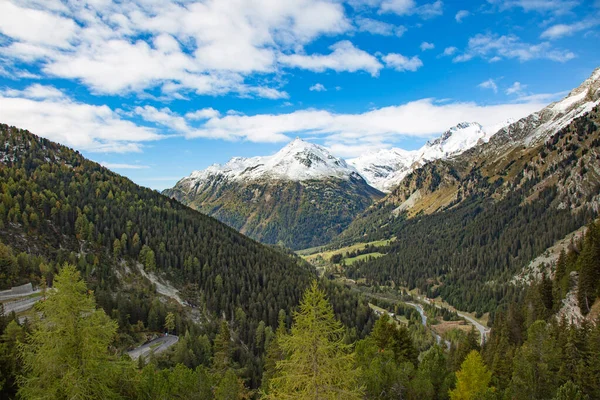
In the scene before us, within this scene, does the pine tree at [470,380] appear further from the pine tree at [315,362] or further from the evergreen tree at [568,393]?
the pine tree at [315,362]

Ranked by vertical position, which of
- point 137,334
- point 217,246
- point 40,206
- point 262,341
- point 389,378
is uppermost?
point 40,206

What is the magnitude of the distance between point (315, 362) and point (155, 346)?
90102 mm

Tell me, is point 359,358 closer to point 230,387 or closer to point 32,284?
point 230,387

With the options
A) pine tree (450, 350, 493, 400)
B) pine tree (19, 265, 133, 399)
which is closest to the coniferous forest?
pine tree (19, 265, 133, 399)

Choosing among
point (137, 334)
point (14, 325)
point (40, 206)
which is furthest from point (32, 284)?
point (14, 325)

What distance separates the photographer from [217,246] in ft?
568

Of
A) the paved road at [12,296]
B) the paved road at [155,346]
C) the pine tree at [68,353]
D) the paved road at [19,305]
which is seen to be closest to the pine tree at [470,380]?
the pine tree at [68,353]

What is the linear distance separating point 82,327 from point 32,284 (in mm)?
89062

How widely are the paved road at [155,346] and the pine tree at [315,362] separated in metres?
78.2

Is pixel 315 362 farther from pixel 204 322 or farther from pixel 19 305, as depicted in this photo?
pixel 204 322

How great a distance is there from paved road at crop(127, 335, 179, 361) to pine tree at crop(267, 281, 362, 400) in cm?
7816

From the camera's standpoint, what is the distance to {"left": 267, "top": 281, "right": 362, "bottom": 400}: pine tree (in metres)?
20.0

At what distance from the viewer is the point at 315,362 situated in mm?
20438

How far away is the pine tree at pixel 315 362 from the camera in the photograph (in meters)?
20.0
